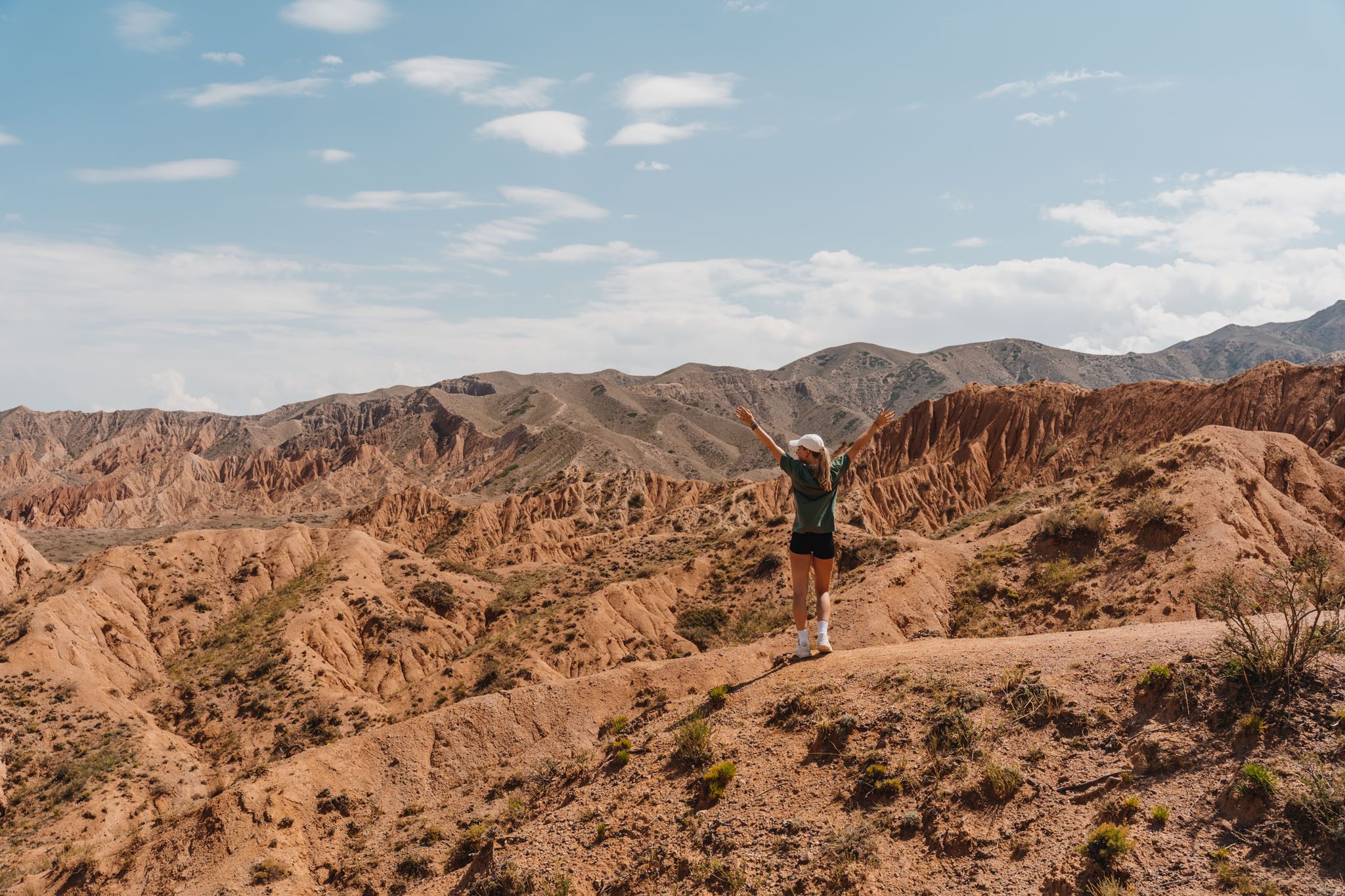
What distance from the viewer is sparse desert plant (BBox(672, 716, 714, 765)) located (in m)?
9.58

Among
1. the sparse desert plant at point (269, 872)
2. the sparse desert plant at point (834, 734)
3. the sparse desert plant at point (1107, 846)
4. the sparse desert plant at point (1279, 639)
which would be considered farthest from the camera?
the sparse desert plant at point (269, 872)

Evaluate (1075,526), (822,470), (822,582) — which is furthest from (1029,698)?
(1075,526)

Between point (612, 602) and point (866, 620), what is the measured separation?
22059 millimetres

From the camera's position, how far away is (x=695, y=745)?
31.9 feet

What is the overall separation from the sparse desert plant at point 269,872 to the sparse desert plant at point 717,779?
807 cm

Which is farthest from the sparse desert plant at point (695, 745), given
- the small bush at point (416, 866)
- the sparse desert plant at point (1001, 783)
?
the small bush at point (416, 866)

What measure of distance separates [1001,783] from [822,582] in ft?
11.5

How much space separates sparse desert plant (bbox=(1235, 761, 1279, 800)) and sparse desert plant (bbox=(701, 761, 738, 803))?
16.5 feet

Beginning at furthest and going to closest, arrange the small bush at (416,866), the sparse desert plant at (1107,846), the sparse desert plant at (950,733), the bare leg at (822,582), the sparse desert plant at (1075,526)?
the sparse desert plant at (1075,526)
the small bush at (416,866)
the bare leg at (822,582)
the sparse desert plant at (950,733)
the sparse desert plant at (1107,846)

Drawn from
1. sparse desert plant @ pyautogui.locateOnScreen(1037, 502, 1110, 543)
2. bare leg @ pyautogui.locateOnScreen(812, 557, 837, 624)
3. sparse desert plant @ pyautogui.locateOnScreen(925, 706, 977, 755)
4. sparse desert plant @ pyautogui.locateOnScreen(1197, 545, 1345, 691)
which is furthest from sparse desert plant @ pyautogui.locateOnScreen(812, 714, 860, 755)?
sparse desert plant @ pyautogui.locateOnScreen(1037, 502, 1110, 543)

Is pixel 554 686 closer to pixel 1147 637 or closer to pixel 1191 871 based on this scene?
pixel 1147 637

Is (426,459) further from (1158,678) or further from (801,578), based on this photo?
(1158,678)

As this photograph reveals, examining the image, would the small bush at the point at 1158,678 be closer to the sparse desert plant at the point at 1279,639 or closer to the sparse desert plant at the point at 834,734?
the sparse desert plant at the point at 1279,639

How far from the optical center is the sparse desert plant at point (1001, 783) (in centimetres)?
761
